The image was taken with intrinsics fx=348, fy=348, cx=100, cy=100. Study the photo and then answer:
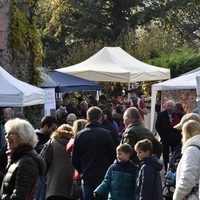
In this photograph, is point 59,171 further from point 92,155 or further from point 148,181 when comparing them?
point 148,181

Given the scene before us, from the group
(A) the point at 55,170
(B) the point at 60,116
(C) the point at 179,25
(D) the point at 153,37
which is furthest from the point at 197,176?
(C) the point at 179,25

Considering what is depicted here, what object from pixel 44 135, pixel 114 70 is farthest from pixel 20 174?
pixel 114 70

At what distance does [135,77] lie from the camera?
41.4 ft

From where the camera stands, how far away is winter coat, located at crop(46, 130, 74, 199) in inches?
177

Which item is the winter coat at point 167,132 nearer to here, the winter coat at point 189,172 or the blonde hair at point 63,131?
the blonde hair at point 63,131

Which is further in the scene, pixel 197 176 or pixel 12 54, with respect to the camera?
pixel 12 54

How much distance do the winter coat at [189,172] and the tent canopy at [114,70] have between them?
887 centimetres

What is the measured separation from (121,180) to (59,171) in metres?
0.99

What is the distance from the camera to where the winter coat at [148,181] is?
3713 millimetres

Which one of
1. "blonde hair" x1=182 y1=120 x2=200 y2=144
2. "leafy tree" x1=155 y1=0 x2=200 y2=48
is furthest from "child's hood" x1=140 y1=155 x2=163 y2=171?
"leafy tree" x1=155 y1=0 x2=200 y2=48

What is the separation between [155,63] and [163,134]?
11161mm

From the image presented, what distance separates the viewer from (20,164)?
9.59ft

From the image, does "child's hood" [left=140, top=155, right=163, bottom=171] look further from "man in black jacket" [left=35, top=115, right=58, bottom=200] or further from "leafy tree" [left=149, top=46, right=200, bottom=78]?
"leafy tree" [left=149, top=46, right=200, bottom=78]

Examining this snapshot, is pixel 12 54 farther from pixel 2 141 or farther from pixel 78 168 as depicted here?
pixel 78 168
